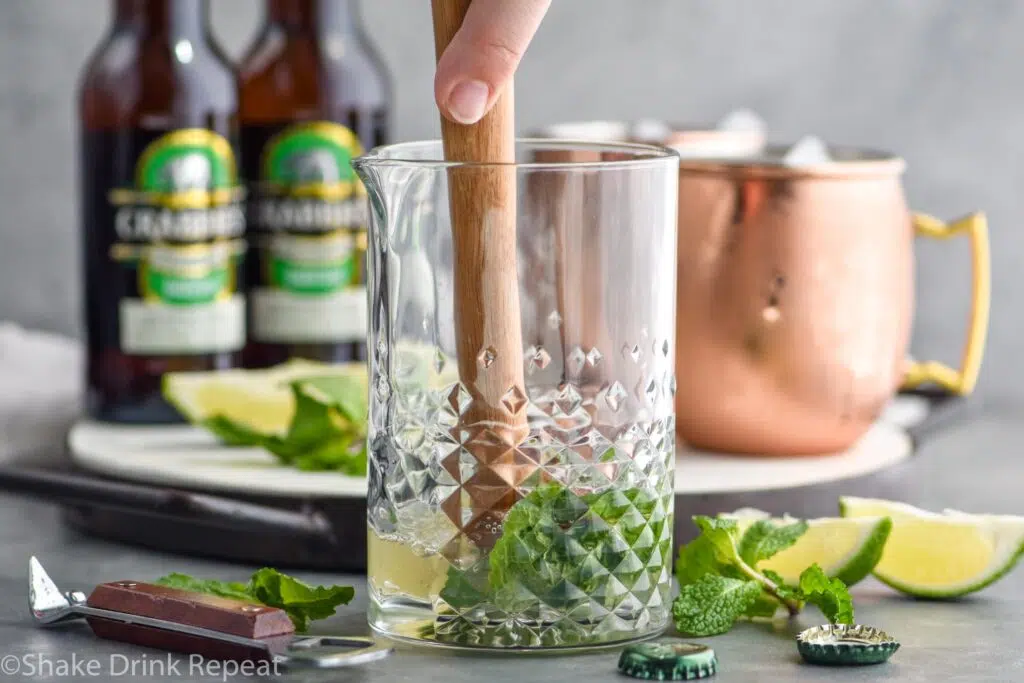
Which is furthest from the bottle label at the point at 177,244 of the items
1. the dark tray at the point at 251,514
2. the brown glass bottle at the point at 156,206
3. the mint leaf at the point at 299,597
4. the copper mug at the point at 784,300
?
the mint leaf at the point at 299,597

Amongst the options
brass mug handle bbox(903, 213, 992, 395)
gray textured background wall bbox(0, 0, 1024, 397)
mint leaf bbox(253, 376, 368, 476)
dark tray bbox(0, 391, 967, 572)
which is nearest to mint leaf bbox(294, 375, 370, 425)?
mint leaf bbox(253, 376, 368, 476)

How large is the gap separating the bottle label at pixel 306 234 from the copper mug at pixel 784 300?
33cm

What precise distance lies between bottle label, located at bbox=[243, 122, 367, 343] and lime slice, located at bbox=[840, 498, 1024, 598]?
1.75ft

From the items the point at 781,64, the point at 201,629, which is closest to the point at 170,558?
the point at 201,629

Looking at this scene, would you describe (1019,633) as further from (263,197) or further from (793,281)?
(263,197)

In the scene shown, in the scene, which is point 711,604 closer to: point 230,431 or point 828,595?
point 828,595

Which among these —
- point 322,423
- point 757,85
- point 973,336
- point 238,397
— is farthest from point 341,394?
point 757,85

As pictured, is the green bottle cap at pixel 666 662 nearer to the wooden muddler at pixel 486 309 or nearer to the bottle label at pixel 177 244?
the wooden muddler at pixel 486 309

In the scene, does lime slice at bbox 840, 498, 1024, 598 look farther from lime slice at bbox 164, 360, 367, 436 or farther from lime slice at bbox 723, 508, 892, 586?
lime slice at bbox 164, 360, 367, 436

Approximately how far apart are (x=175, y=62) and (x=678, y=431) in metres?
0.49

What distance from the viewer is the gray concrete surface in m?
0.72

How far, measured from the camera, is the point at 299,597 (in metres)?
0.78

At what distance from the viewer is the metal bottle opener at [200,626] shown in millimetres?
702

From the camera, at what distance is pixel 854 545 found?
842 millimetres
